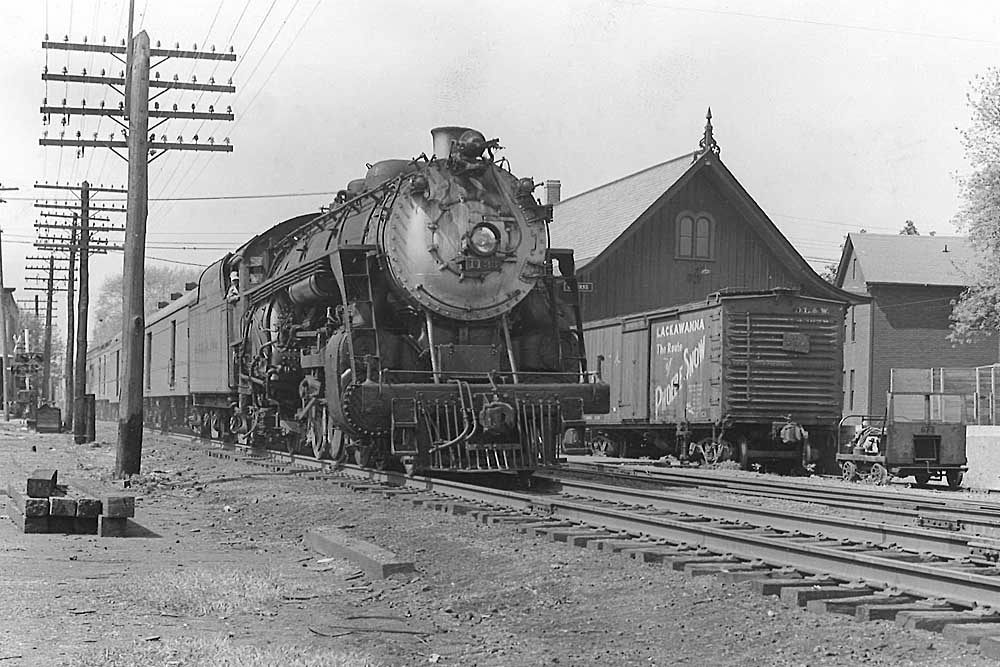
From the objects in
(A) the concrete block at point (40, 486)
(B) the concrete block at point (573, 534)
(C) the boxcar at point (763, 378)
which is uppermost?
(C) the boxcar at point (763, 378)

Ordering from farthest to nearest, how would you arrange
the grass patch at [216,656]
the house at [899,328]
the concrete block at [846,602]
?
the house at [899,328] < the concrete block at [846,602] < the grass patch at [216,656]

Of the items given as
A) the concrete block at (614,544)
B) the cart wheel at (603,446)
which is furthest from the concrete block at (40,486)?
the cart wheel at (603,446)

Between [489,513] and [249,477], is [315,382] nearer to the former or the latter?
[249,477]

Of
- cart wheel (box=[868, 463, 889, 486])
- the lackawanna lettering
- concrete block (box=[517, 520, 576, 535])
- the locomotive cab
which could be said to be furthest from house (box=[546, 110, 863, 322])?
concrete block (box=[517, 520, 576, 535])

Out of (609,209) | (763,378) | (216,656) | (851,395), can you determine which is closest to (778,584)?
(216,656)

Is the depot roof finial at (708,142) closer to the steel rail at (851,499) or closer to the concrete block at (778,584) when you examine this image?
the steel rail at (851,499)

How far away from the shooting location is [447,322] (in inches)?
551

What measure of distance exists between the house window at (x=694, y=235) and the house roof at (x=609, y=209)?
47.7 inches

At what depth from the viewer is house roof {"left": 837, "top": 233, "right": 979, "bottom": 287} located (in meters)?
48.7

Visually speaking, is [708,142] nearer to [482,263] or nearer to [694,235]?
[694,235]

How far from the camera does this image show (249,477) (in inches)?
612

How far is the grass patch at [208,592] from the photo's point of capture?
22.5ft

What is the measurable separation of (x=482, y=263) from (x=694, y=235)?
2221 cm

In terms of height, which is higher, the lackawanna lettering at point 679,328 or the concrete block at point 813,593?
the lackawanna lettering at point 679,328
